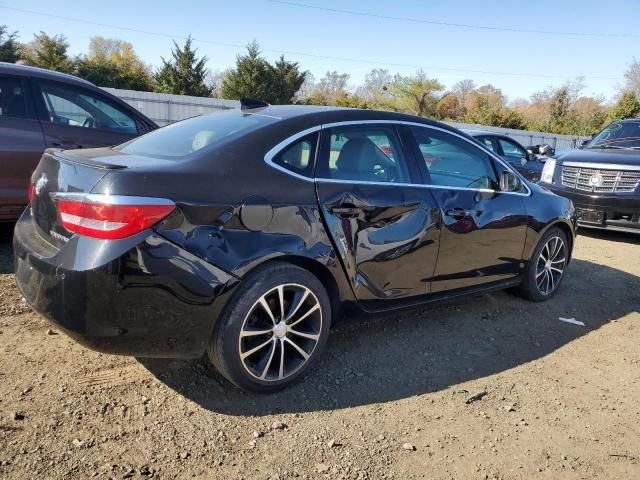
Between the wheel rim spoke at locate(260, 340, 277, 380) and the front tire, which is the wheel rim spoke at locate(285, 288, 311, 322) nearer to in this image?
the front tire

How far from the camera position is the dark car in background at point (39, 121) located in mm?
4777

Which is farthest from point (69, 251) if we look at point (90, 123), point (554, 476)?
point (90, 123)

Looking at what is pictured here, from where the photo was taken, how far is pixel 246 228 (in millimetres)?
2645

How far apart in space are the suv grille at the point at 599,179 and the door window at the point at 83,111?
6.48 metres

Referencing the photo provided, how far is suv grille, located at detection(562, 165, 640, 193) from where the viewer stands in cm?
727

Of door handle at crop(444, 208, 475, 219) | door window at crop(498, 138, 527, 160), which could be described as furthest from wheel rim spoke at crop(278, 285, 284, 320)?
door window at crop(498, 138, 527, 160)

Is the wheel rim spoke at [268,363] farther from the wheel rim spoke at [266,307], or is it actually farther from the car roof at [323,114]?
the car roof at [323,114]

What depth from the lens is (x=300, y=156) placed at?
3.00 m

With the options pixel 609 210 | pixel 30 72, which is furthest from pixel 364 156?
pixel 609 210

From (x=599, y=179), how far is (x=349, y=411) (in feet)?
21.4

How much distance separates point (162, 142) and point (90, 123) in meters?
2.65

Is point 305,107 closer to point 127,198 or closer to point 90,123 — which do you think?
point 127,198

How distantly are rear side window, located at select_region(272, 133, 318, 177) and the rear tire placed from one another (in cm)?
256

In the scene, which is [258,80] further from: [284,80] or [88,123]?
[88,123]
